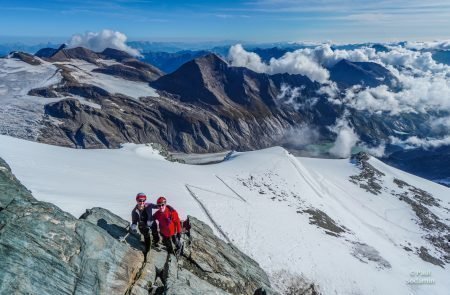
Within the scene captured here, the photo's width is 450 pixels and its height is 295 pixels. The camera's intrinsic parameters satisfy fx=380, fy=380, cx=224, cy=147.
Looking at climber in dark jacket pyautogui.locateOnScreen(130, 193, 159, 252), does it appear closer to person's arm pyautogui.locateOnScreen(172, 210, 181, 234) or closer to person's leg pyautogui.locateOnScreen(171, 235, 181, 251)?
person's arm pyautogui.locateOnScreen(172, 210, 181, 234)

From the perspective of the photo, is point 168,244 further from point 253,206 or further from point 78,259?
point 253,206

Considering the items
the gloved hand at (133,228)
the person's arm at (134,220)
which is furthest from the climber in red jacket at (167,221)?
the gloved hand at (133,228)

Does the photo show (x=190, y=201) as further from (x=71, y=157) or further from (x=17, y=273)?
(x=17, y=273)

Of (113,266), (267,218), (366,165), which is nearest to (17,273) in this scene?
(113,266)

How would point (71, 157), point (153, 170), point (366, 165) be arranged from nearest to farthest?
point (71, 157)
point (153, 170)
point (366, 165)

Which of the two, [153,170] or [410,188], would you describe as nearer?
[153,170]

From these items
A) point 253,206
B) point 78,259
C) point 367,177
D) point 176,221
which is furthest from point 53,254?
point 367,177

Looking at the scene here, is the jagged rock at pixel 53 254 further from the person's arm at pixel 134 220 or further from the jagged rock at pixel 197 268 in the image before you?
the person's arm at pixel 134 220
